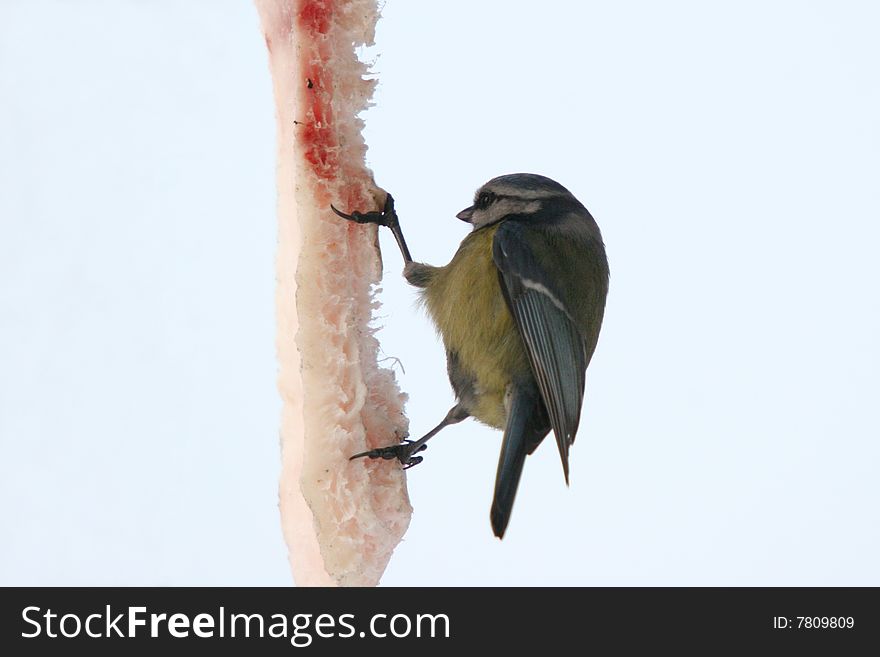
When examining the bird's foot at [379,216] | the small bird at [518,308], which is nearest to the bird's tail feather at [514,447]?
the small bird at [518,308]

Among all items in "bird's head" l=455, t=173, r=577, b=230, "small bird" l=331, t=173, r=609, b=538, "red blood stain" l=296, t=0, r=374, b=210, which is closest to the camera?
"red blood stain" l=296, t=0, r=374, b=210

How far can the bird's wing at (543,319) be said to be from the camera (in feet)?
3.43

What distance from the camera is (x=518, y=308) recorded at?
1.09 meters

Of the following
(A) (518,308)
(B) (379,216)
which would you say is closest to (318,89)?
(B) (379,216)

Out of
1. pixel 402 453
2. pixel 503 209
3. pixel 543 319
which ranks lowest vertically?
pixel 402 453

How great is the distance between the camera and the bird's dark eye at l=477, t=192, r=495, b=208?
3.93ft

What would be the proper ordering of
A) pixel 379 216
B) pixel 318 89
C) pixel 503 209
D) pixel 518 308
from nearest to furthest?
1. pixel 318 89
2. pixel 379 216
3. pixel 518 308
4. pixel 503 209

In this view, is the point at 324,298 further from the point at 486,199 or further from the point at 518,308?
the point at 486,199

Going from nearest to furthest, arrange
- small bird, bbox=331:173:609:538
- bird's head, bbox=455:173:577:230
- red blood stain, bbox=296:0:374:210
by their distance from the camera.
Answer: red blood stain, bbox=296:0:374:210 → small bird, bbox=331:173:609:538 → bird's head, bbox=455:173:577:230

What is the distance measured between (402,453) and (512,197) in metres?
0.41

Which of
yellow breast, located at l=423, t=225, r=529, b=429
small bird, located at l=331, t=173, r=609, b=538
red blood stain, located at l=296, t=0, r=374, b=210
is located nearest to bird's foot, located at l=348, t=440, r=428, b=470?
small bird, located at l=331, t=173, r=609, b=538

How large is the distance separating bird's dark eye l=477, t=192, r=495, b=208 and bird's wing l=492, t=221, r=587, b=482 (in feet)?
0.18

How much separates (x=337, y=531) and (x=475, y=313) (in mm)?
368

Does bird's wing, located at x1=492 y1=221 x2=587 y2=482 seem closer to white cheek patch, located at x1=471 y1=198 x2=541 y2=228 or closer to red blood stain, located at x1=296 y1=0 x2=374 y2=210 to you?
white cheek patch, located at x1=471 y1=198 x2=541 y2=228
